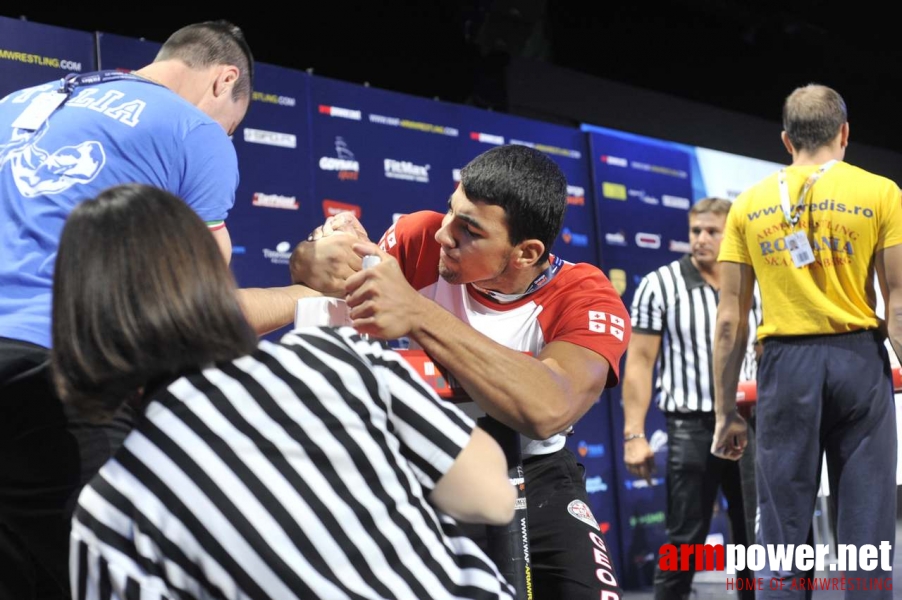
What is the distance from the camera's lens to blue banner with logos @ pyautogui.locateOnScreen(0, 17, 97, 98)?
3943 mm

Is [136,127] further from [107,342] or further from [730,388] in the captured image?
[730,388]

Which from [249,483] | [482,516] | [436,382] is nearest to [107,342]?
[249,483]

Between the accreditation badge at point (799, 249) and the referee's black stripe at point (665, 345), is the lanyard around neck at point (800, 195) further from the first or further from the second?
the referee's black stripe at point (665, 345)

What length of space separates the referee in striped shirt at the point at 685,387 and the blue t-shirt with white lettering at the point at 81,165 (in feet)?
9.13

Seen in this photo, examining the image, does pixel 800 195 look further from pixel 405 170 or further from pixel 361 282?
pixel 405 170

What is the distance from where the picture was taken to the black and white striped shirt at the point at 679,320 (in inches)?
171

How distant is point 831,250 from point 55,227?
7.60ft

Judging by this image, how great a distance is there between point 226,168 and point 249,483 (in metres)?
0.92

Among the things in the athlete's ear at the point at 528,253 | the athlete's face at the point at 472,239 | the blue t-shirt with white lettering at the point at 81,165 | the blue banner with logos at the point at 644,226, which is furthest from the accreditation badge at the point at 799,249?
the blue banner with logos at the point at 644,226

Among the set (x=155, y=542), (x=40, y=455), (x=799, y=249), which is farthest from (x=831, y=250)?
(x=155, y=542)

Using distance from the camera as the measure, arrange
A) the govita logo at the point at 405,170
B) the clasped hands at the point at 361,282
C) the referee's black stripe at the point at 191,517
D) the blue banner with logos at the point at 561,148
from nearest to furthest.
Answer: the referee's black stripe at the point at 191,517 < the clasped hands at the point at 361,282 < the govita logo at the point at 405,170 < the blue banner with logos at the point at 561,148

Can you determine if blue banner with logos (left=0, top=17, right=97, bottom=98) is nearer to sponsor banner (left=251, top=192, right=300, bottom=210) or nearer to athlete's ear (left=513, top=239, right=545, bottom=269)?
sponsor banner (left=251, top=192, right=300, bottom=210)

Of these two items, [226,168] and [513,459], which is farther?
[226,168]

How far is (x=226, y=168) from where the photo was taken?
71.0 inches
